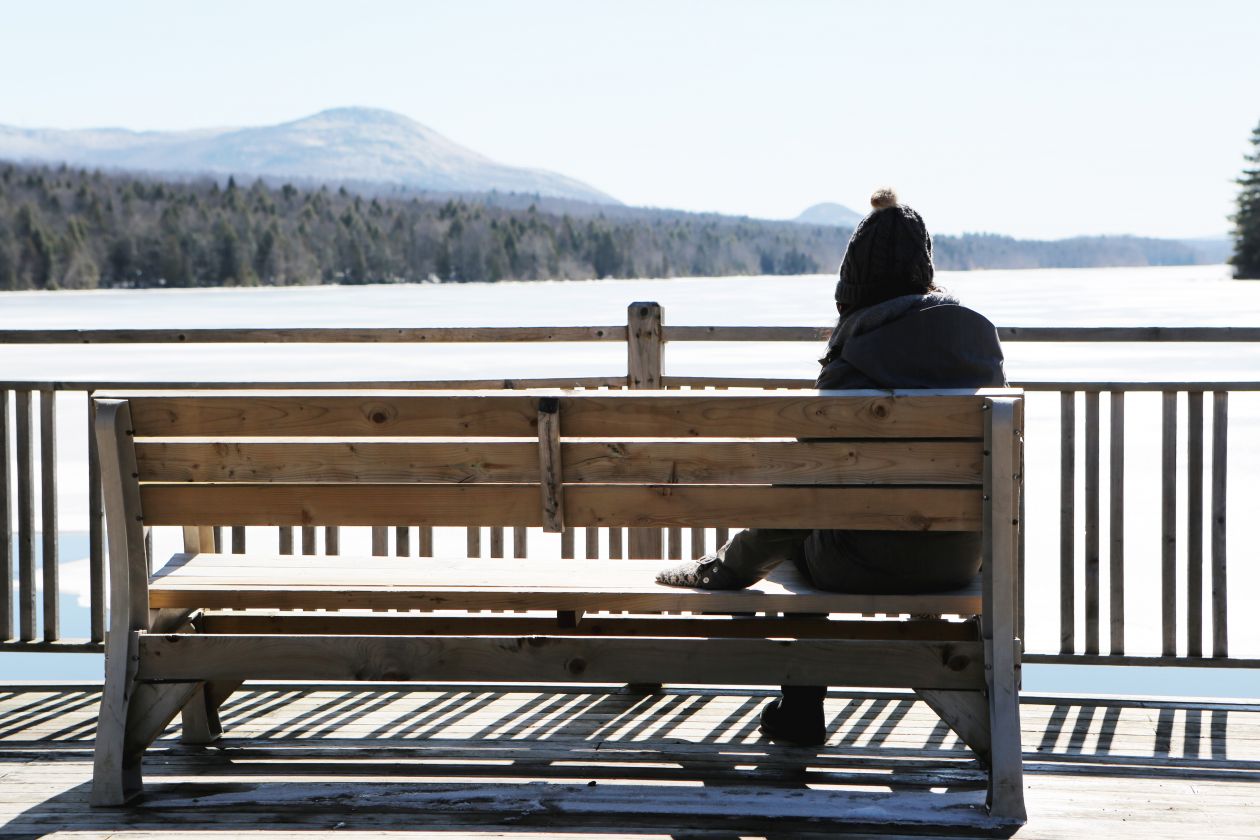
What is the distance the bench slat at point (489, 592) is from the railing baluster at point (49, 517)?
1279 mm

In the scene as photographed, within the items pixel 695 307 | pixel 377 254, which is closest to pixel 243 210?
pixel 377 254

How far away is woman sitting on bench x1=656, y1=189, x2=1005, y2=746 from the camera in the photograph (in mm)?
3076

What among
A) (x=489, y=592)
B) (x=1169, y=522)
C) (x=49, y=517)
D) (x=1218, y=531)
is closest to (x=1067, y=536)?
(x=1169, y=522)

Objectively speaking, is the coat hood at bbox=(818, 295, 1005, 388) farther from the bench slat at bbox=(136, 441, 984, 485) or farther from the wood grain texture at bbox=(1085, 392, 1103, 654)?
the wood grain texture at bbox=(1085, 392, 1103, 654)

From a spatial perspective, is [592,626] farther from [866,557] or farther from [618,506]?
[866,557]

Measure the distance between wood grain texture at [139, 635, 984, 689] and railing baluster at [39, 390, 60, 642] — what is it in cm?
158

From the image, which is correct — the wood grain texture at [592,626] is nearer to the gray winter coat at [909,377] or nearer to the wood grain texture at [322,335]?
the gray winter coat at [909,377]

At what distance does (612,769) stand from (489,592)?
634 mm

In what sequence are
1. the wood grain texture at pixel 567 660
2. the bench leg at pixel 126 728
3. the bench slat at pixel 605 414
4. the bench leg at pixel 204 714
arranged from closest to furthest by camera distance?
the bench slat at pixel 605 414, the wood grain texture at pixel 567 660, the bench leg at pixel 126 728, the bench leg at pixel 204 714

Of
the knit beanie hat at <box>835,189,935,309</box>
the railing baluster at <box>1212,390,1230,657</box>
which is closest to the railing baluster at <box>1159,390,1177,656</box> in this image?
the railing baluster at <box>1212,390,1230,657</box>

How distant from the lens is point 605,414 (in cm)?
288

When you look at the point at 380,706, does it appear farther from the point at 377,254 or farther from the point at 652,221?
the point at 652,221

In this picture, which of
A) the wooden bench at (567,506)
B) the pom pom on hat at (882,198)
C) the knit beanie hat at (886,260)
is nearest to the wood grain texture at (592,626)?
the wooden bench at (567,506)

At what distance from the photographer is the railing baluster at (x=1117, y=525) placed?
13.8 feet
